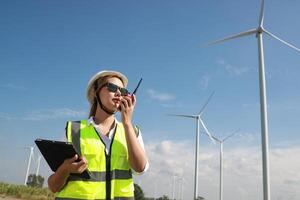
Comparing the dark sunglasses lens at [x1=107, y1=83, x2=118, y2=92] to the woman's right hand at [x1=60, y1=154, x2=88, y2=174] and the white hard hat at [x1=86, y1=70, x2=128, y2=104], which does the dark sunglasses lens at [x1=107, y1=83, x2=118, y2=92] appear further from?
the woman's right hand at [x1=60, y1=154, x2=88, y2=174]

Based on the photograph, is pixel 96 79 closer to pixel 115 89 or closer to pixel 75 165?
pixel 115 89

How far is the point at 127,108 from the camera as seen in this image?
394 centimetres

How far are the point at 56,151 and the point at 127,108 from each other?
0.89m

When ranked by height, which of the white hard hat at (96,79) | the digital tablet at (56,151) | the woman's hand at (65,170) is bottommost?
the woman's hand at (65,170)

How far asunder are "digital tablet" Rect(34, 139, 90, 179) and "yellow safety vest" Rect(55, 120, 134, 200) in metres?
0.13

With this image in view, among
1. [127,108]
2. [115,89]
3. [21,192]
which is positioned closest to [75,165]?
[127,108]

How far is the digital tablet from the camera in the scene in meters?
3.58

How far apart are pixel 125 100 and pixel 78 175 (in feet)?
3.15

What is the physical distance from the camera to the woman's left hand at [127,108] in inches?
155

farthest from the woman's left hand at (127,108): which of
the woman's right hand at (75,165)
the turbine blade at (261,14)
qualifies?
the turbine blade at (261,14)

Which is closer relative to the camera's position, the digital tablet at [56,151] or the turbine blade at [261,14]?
the digital tablet at [56,151]

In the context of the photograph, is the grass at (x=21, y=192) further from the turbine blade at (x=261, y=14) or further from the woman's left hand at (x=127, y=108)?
the woman's left hand at (x=127, y=108)

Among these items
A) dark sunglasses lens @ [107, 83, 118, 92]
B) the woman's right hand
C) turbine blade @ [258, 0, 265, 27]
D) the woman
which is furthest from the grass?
the woman's right hand

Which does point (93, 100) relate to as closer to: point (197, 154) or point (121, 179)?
point (121, 179)
